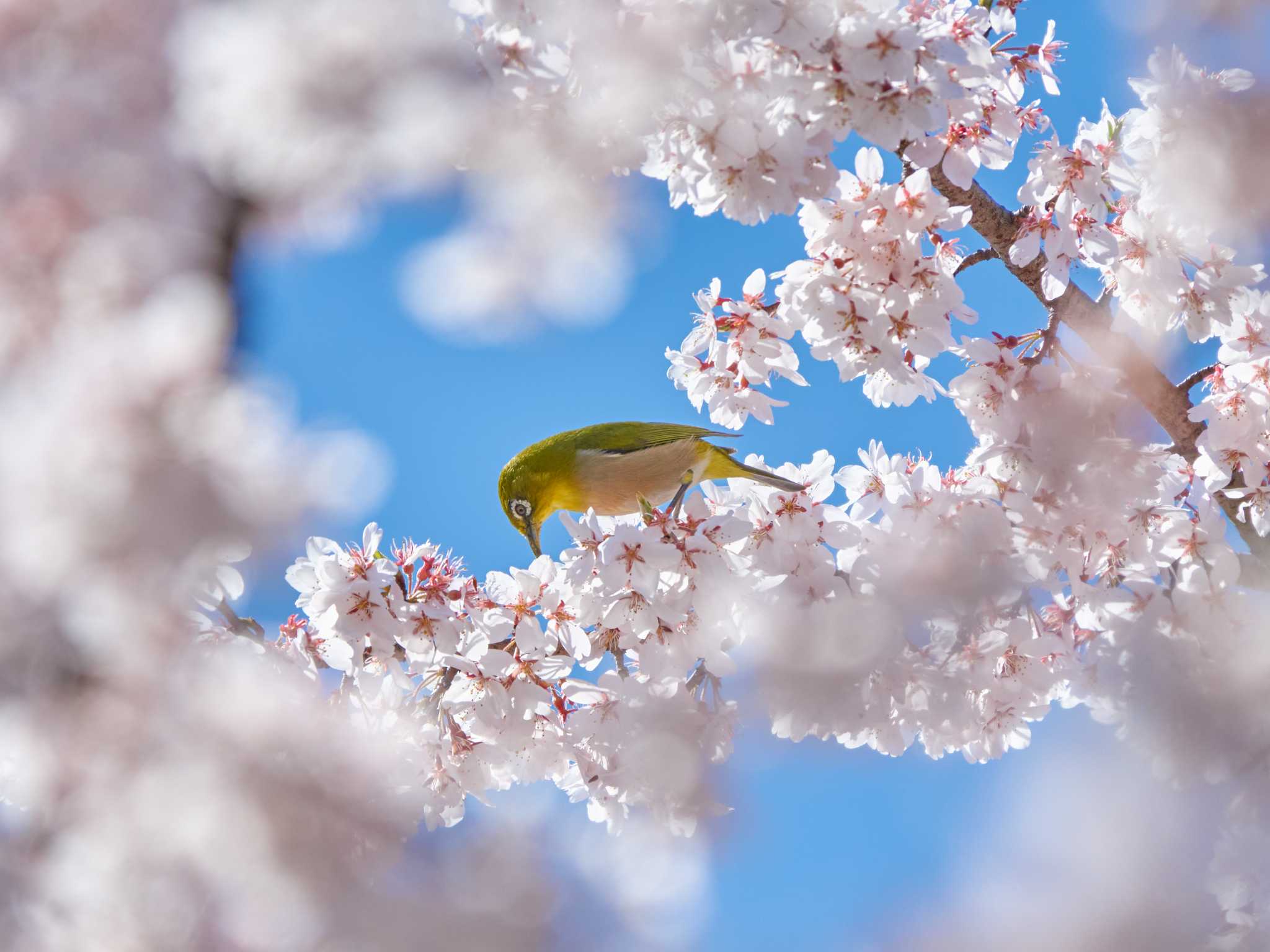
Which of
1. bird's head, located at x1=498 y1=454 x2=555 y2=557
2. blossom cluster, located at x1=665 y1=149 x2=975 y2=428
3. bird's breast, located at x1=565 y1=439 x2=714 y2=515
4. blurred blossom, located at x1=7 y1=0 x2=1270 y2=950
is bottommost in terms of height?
blurred blossom, located at x1=7 y1=0 x2=1270 y2=950

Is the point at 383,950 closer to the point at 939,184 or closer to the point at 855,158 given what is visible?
the point at 855,158

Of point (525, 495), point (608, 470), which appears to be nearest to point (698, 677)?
point (608, 470)

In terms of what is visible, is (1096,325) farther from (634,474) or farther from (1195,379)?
(634,474)

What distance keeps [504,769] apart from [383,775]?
1569mm

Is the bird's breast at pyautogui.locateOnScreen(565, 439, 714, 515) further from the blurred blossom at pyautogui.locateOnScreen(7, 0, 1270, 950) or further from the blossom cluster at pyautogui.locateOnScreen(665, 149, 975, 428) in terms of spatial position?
the blossom cluster at pyautogui.locateOnScreen(665, 149, 975, 428)

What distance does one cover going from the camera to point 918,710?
132 inches

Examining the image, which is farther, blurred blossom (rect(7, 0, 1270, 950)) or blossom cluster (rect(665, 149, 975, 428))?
blossom cluster (rect(665, 149, 975, 428))

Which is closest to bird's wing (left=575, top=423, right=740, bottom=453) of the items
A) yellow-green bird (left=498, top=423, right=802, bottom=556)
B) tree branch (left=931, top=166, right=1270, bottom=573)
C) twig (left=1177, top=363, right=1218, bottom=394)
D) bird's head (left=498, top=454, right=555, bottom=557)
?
yellow-green bird (left=498, top=423, right=802, bottom=556)

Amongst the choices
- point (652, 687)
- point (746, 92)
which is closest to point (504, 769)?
point (652, 687)

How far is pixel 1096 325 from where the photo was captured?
3.37 meters

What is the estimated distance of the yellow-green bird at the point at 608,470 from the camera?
159 inches

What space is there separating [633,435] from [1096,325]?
1.94m

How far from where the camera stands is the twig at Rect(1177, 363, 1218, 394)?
3.57m

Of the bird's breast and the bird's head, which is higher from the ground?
the bird's head
